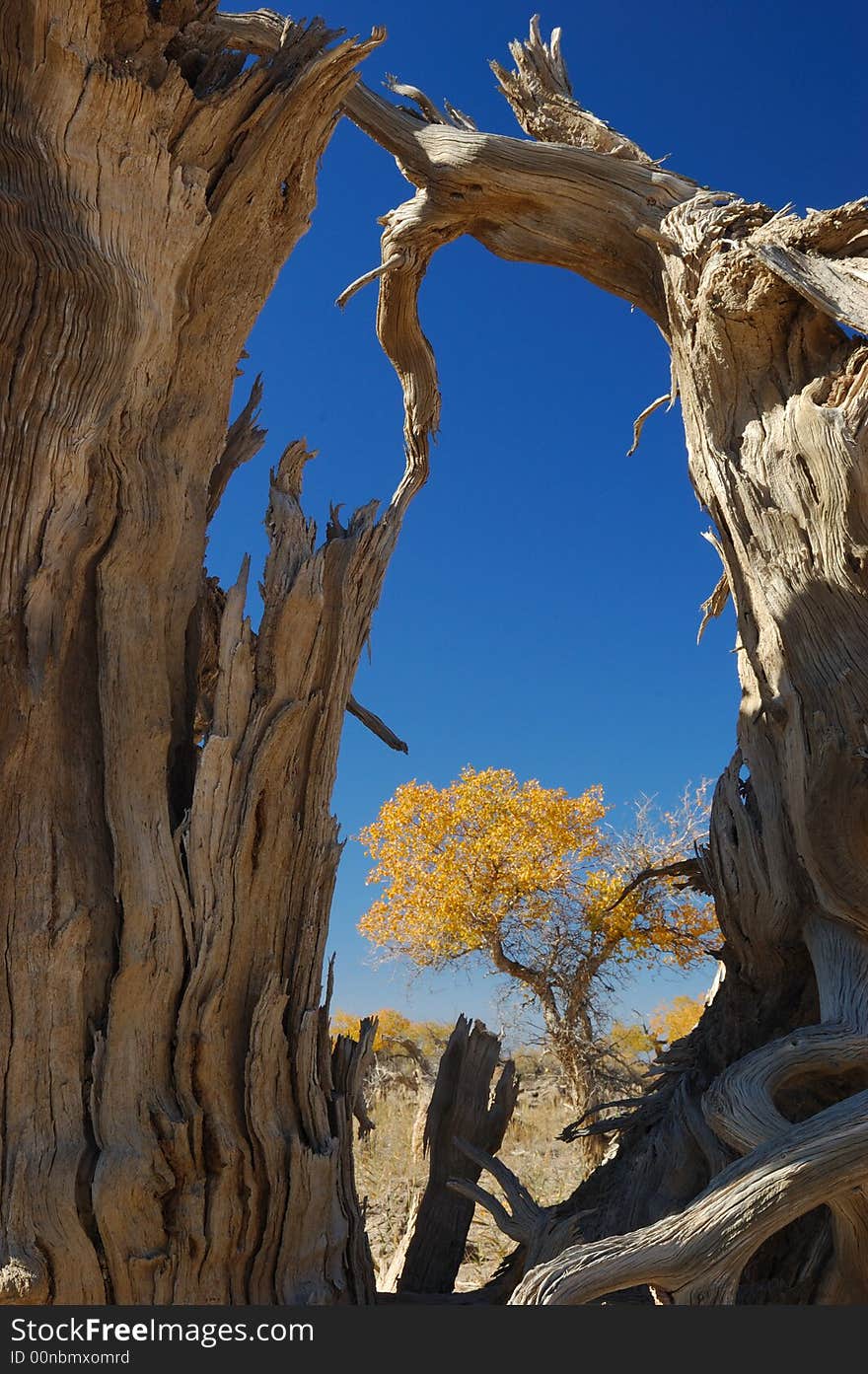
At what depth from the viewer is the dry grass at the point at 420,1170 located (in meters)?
6.92

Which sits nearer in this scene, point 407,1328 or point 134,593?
point 407,1328

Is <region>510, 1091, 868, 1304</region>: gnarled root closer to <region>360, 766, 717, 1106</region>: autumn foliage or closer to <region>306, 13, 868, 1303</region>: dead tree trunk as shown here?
<region>306, 13, 868, 1303</region>: dead tree trunk

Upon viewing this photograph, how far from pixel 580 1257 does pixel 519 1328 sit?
260 millimetres

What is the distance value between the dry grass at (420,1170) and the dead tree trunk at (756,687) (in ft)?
5.41

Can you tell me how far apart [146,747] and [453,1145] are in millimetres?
2825

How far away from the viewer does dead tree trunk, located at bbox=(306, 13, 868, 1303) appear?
3.15 metres

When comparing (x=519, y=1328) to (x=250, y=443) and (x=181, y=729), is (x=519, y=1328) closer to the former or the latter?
(x=181, y=729)

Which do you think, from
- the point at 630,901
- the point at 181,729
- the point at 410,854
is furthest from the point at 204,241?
the point at 410,854

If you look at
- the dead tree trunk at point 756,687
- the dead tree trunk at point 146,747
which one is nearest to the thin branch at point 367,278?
the dead tree trunk at point 756,687

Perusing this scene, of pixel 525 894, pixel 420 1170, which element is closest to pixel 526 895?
pixel 525 894

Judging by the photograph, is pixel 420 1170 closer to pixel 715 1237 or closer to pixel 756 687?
pixel 715 1237

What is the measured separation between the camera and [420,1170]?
525 cm

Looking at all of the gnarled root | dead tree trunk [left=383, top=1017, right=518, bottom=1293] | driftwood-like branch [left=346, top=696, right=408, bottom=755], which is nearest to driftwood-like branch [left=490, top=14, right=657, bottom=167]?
driftwood-like branch [left=346, top=696, right=408, bottom=755]

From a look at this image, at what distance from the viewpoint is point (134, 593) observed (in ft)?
12.1
